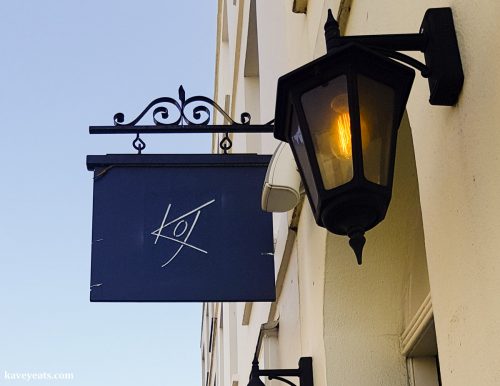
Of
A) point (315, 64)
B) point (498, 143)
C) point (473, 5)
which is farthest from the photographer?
point (315, 64)

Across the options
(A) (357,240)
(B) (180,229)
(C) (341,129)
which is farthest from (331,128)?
(B) (180,229)

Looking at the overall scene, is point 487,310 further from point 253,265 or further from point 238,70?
point 238,70

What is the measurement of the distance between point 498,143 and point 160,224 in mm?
2647

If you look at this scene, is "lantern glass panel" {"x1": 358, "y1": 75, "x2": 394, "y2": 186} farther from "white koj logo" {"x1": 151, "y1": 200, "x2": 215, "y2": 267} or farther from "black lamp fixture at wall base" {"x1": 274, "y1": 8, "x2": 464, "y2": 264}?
"white koj logo" {"x1": 151, "y1": 200, "x2": 215, "y2": 267}

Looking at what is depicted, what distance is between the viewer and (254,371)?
431 cm

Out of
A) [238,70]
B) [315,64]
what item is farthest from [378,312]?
[238,70]

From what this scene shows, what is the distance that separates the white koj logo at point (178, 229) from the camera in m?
4.17

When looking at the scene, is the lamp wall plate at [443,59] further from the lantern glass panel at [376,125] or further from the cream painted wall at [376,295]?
the cream painted wall at [376,295]

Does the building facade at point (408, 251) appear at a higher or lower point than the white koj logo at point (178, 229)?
lower

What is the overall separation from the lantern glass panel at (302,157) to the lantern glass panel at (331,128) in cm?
4

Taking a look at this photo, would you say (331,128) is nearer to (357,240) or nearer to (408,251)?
(357,240)

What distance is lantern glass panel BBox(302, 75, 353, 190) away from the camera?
204cm

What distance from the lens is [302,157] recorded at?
2.20 meters

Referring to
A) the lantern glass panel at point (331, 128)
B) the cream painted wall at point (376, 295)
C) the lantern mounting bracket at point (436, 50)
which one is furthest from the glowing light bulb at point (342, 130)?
the cream painted wall at point (376, 295)
